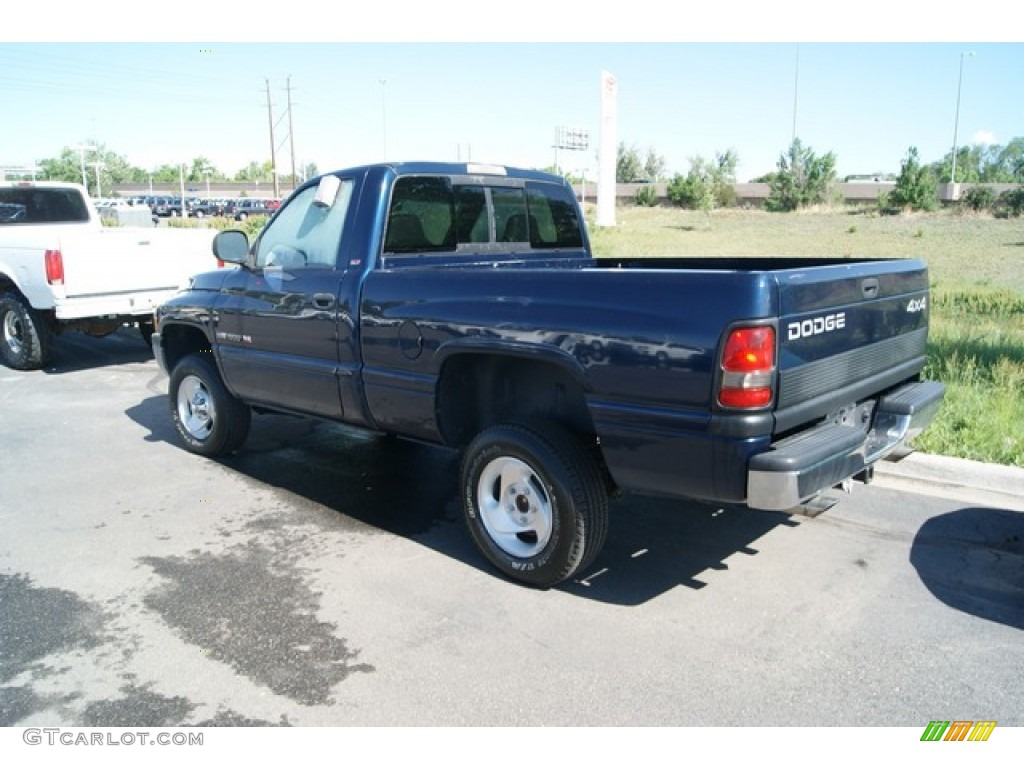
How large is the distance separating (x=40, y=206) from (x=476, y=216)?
8527mm

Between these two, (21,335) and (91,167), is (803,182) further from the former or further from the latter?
(91,167)

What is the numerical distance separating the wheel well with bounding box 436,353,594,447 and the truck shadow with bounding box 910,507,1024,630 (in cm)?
188

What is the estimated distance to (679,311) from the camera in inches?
129

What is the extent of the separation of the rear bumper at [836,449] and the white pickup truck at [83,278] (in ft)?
26.3

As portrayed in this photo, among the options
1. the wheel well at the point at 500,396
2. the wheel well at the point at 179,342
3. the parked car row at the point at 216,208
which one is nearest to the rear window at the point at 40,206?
the wheel well at the point at 179,342

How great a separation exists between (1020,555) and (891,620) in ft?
3.85

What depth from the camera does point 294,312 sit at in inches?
199

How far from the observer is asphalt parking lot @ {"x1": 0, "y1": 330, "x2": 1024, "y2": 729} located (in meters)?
3.12

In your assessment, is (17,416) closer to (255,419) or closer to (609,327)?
(255,419)

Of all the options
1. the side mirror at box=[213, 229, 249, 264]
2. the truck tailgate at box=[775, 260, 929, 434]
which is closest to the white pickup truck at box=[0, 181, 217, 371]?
the side mirror at box=[213, 229, 249, 264]

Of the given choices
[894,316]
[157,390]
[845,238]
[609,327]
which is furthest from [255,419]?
[845,238]

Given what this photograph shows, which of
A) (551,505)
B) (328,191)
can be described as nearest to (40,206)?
(328,191)
